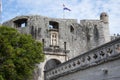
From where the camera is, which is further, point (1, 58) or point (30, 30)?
point (30, 30)

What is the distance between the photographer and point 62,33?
30453mm

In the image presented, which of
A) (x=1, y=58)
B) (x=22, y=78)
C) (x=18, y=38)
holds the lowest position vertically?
(x=22, y=78)

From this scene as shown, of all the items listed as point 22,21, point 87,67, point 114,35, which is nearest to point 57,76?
point 87,67

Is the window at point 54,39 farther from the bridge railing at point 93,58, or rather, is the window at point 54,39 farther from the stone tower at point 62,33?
the bridge railing at point 93,58

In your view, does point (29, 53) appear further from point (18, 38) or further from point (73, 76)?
point (73, 76)

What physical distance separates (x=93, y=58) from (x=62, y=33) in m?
18.9

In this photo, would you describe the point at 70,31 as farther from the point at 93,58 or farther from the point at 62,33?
the point at 93,58

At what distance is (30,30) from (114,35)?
12.1 meters

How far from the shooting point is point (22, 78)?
21.0m

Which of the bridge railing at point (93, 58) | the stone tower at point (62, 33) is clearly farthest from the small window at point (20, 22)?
the bridge railing at point (93, 58)

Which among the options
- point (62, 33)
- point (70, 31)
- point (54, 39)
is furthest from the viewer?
point (70, 31)

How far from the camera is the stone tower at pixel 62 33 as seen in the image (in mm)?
27812

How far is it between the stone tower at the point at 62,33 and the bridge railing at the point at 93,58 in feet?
38.2

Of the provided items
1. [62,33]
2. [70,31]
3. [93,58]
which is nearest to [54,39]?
[62,33]
